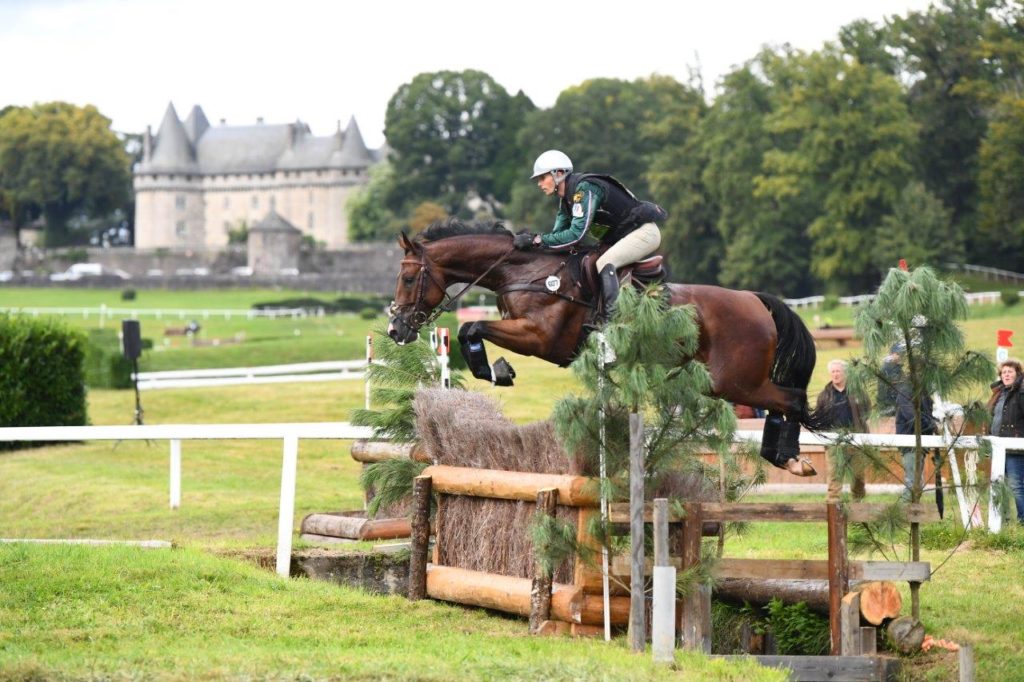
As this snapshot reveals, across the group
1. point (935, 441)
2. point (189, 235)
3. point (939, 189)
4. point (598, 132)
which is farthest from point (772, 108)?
point (189, 235)

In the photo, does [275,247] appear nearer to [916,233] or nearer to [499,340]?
[916,233]

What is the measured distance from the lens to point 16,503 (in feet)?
57.9

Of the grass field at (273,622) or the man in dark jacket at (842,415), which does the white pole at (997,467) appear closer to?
the grass field at (273,622)

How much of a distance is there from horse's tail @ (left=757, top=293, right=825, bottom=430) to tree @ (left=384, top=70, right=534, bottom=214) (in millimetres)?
94490

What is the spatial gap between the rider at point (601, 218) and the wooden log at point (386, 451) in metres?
1.49

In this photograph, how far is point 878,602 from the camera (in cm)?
819

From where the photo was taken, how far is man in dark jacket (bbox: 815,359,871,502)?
9.17m

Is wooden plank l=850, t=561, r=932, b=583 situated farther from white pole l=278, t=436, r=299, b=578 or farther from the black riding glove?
white pole l=278, t=436, r=299, b=578

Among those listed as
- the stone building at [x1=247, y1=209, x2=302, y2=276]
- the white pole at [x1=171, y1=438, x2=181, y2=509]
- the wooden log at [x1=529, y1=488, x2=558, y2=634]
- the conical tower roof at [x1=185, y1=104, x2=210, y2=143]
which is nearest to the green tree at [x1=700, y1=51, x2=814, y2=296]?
the white pole at [x1=171, y1=438, x2=181, y2=509]

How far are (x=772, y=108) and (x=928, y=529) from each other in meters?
56.3

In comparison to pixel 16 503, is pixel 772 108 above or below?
above

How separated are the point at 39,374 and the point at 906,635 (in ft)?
57.1

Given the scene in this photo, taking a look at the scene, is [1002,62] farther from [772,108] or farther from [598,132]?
[598,132]

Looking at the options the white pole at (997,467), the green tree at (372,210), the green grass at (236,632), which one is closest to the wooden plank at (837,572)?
the green grass at (236,632)
